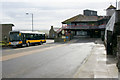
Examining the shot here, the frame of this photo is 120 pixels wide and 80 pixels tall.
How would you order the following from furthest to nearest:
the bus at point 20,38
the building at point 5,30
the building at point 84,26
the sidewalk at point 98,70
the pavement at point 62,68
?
the building at point 84,26 < the building at point 5,30 < the bus at point 20,38 < the pavement at point 62,68 < the sidewalk at point 98,70

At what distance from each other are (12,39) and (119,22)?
62.0 ft

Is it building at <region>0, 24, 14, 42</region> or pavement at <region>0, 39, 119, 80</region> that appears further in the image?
building at <region>0, 24, 14, 42</region>

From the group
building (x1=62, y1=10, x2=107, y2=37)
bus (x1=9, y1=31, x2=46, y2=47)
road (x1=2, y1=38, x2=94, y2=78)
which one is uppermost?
building (x1=62, y1=10, x2=107, y2=37)

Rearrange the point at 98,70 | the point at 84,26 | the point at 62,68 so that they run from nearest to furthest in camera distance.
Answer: the point at 98,70 → the point at 62,68 → the point at 84,26

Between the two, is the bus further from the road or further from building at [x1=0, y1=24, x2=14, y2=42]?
building at [x1=0, y1=24, x2=14, y2=42]

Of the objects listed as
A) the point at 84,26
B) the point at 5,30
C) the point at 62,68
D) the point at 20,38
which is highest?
the point at 84,26

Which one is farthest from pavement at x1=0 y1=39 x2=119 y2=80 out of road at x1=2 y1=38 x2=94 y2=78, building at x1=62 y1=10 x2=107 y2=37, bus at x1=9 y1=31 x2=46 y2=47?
building at x1=62 y1=10 x2=107 y2=37

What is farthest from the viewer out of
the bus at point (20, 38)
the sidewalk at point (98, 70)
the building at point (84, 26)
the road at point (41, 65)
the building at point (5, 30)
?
the building at point (84, 26)

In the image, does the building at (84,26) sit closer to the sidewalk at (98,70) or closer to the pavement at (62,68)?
the pavement at (62,68)

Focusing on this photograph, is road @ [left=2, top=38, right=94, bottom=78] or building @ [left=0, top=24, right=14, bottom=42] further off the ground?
building @ [left=0, top=24, right=14, bottom=42]

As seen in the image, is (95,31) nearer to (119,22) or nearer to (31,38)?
(31,38)

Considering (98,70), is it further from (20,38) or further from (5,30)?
(5,30)

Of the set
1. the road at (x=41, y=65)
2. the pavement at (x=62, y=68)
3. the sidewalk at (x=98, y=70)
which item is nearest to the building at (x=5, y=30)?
the road at (x=41, y=65)

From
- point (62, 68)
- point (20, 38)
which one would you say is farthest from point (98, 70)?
point (20, 38)
